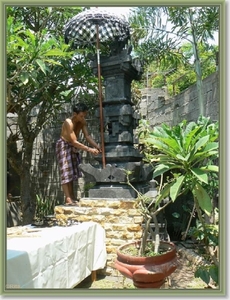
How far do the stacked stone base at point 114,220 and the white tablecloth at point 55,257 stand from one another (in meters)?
0.13

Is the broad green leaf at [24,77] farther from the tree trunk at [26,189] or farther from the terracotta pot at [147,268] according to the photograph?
the tree trunk at [26,189]

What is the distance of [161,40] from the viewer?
5137 mm

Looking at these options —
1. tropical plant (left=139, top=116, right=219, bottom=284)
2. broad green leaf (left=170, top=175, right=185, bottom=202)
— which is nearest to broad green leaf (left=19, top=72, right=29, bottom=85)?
tropical plant (left=139, top=116, right=219, bottom=284)

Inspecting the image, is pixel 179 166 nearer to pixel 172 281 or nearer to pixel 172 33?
pixel 172 281

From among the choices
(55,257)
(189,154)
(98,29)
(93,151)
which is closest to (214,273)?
(189,154)

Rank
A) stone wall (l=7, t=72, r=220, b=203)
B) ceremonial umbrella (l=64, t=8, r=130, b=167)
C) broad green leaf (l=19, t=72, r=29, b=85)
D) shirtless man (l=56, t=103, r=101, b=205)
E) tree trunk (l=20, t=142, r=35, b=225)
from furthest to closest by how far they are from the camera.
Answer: stone wall (l=7, t=72, r=220, b=203), tree trunk (l=20, t=142, r=35, b=225), shirtless man (l=56, t=103, r=101, b=205), ceremonial umbrella (l=64, t=8, r=130, b=167), broad green leaf (l=19, t=72, r=29, b=85)

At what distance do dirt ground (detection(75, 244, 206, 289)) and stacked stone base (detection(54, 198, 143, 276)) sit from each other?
0.14 meters

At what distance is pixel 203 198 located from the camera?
250 cm

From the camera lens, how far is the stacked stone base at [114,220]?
3641 millimetres

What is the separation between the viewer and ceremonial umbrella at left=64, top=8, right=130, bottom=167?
12.6 feet

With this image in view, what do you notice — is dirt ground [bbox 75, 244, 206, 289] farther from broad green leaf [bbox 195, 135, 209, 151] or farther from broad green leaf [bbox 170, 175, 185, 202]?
broad green leaf [bbox 195, 135, 209, 151]

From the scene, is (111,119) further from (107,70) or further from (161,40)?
(161,40)

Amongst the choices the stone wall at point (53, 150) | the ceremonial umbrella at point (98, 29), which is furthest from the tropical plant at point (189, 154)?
the stone wall at point (53, 150)

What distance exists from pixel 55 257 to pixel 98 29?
270 centimetres
